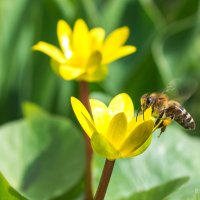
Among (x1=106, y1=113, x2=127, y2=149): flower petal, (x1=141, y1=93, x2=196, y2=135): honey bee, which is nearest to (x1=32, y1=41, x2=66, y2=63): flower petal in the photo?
(x1=141, y1=93, x2=196, y2=135): honey bee

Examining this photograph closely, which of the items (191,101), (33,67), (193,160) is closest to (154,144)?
(193,160)

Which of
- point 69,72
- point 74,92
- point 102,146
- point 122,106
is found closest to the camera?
point 102,146

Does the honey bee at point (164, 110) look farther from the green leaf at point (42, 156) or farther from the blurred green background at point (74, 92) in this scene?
the green leaf at point (42, 156)

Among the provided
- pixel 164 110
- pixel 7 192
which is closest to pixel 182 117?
pixel 164 110

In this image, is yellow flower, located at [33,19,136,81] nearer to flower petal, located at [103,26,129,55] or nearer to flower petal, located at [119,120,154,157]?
flower petal, located at [103,26,129,55]

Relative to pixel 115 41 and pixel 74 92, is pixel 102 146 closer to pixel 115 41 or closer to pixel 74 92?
pixel 115 41

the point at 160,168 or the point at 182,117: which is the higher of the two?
the point at 182,117
